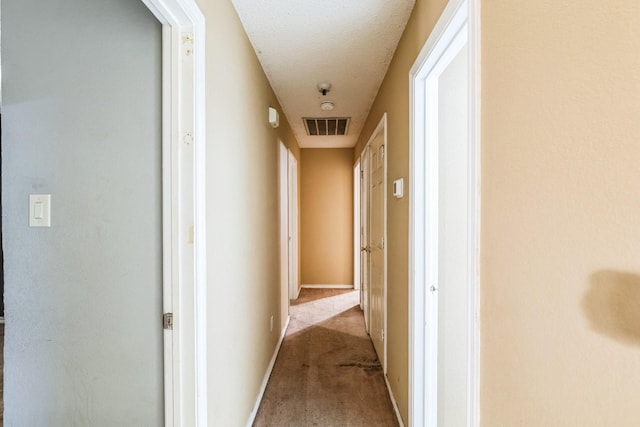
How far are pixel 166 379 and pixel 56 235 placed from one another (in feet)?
2.36

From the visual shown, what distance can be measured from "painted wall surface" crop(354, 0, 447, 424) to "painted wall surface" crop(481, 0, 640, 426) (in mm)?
841

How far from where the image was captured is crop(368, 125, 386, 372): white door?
2.71 metres

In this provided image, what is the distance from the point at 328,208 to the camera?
548cm

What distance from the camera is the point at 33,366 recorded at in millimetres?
1254

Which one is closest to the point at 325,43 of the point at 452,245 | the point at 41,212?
the point at 452,245

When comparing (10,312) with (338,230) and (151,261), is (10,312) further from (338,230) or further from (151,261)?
(338,230)

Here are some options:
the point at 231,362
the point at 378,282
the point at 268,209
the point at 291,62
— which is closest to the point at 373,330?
the point at 378,282

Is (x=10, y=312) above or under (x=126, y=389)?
above

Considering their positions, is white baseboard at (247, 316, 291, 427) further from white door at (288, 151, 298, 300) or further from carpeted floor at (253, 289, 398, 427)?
white door at (288, 151, 298, 300)

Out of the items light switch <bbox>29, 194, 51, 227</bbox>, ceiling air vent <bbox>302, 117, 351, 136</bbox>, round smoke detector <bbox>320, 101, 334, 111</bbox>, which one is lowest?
light switch <bbox>29, 194, 51, 227</bbox>

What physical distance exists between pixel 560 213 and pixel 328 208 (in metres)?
4.87

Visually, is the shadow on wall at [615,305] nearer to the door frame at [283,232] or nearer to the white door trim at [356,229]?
the door frame at [283,232]

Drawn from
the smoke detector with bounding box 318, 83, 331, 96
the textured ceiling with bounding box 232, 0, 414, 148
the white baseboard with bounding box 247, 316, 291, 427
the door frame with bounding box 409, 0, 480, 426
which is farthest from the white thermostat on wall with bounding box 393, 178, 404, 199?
the white baseboard with bounding box 247, 316, 291, 427

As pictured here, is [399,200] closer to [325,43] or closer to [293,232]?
[325,43]
